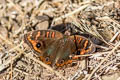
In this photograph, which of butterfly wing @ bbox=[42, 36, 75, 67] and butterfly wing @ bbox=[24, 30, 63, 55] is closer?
butterfly wing @ bbox=[42, 36, 75, 67]

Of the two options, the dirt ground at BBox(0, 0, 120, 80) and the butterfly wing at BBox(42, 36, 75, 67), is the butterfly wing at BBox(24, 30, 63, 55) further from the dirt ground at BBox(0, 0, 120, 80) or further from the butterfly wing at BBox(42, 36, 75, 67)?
the dirt ground at BBox(0, 0, 120, 80)

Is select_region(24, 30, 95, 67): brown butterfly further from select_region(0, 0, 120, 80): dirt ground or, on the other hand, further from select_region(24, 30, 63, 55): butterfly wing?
select_region(0, 0, 120, 80): dirt ground

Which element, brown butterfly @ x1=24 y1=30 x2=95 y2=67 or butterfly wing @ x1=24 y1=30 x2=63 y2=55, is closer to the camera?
brown butterfly @ x1=24 y1=30 x2=95 y2=67

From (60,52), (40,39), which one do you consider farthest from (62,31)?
(60,52)

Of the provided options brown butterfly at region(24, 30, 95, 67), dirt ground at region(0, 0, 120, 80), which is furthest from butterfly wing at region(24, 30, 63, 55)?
dirt ground at region(0, 0, 120, 80)

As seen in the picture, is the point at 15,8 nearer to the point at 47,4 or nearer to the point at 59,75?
the point at 47,4

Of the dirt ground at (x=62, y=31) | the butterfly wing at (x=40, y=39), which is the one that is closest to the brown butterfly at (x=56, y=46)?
the butterfly wing at (x=40, y=39)

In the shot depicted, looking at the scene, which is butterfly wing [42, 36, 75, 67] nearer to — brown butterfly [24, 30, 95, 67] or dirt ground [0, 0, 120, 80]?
brown butterfly [24, 30, 95, 67]
